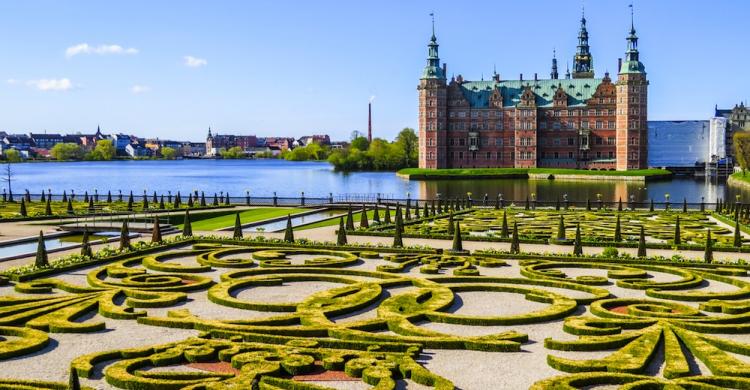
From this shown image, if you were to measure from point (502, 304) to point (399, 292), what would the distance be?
3.06 meters

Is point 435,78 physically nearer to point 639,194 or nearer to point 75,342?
point 639,194

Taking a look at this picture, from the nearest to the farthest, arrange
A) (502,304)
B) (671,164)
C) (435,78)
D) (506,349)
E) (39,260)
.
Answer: (506,349) → (502,304) → (39,260) → (435,78) → (671,164)

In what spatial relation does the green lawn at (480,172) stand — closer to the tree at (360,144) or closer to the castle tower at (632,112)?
the castle tower at (632,112)

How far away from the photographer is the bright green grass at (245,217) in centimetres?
4381

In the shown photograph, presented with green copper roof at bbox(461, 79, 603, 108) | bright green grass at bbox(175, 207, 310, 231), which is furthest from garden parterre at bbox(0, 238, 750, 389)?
green copper roof at bbox(461, 79, 603, 108)

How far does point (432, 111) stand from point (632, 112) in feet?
111

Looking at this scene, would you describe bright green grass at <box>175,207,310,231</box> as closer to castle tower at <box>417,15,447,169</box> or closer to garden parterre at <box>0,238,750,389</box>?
garden parterre at <box>0,238,750,389</box>

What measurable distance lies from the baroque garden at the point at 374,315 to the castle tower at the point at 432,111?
10911 cm

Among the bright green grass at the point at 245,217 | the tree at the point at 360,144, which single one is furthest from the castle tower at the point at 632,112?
the bright green grass at the point at 245,217

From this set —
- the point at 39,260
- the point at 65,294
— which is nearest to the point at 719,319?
the point at 65,294

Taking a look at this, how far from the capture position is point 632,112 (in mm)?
134875

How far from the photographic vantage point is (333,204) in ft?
192

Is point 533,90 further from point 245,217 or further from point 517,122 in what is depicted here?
point 245,217

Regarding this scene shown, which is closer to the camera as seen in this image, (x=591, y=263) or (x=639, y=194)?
(x=591, y=263)
